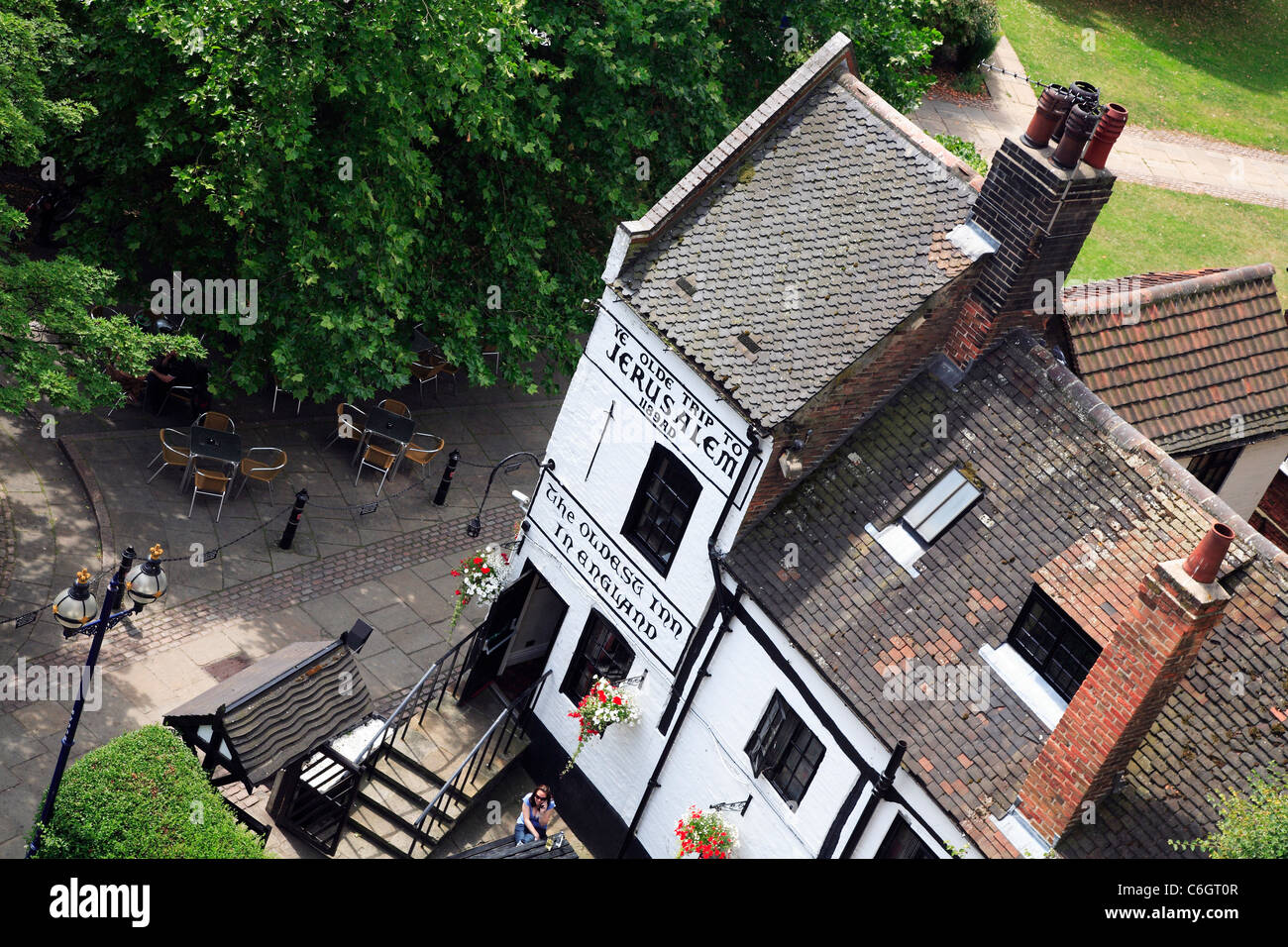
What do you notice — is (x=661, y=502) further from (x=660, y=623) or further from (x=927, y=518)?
(x=927, y=518)

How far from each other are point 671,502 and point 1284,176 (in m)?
30.5

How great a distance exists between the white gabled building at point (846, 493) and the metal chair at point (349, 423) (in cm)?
611

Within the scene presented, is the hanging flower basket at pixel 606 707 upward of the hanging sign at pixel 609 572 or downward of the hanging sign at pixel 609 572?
downward

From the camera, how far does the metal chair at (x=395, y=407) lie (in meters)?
24.3

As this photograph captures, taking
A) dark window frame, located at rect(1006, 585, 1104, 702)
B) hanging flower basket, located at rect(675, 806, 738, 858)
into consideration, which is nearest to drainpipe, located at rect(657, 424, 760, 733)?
hanging flower basket, located at rect(675, 806, 738, 858)

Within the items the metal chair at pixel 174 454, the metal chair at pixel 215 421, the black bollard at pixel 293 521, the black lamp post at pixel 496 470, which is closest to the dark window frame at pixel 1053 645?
the black lamp post at pixel 496 470

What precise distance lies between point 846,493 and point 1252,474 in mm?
6700

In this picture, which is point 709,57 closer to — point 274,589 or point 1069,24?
point 274,589

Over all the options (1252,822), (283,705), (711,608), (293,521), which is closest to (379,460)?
(293,521)

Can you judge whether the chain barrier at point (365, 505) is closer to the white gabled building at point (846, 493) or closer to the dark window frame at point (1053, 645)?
the white gabled building at point (846, 493)

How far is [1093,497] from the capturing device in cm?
1450

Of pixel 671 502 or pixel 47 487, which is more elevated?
pixel 671 502
